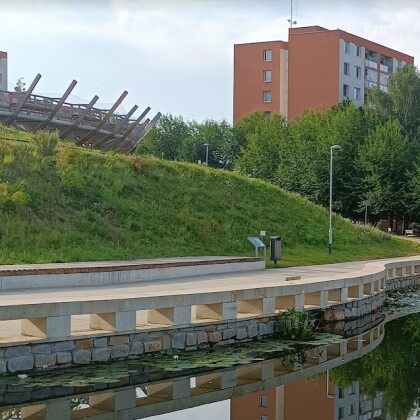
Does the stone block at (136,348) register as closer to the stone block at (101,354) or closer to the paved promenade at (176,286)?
the stone block at (101,354)

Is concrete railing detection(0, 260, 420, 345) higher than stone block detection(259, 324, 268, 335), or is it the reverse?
concrete railing detection(0, 260, 420, 345)

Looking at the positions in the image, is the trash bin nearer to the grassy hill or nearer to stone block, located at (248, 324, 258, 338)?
the grassy hill

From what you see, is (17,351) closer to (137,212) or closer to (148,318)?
(148,318)

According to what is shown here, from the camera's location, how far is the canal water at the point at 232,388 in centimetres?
1249

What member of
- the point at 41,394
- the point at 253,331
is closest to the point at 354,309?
the point at 253,331

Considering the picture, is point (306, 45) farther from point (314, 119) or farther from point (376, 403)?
point (376, 403)

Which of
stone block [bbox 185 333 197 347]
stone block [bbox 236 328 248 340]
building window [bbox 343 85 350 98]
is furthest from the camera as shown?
building window [bbox 343 85 350 98]

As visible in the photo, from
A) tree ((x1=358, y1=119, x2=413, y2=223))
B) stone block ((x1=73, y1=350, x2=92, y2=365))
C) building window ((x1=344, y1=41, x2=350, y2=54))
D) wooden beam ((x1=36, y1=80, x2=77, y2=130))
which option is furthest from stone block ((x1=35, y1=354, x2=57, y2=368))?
building window ((x1=344, y1=41, x2=350, y2=54))

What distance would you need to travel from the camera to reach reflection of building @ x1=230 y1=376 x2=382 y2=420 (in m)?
12.9

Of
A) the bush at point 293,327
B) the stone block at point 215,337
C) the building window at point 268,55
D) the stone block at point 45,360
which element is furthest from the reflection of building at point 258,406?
the building window at point 268,55

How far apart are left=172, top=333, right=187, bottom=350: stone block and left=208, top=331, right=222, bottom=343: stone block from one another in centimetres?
78

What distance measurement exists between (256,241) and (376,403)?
16195 millimetres

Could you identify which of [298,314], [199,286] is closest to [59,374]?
[298,314]

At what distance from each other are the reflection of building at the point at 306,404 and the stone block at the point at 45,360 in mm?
3140
